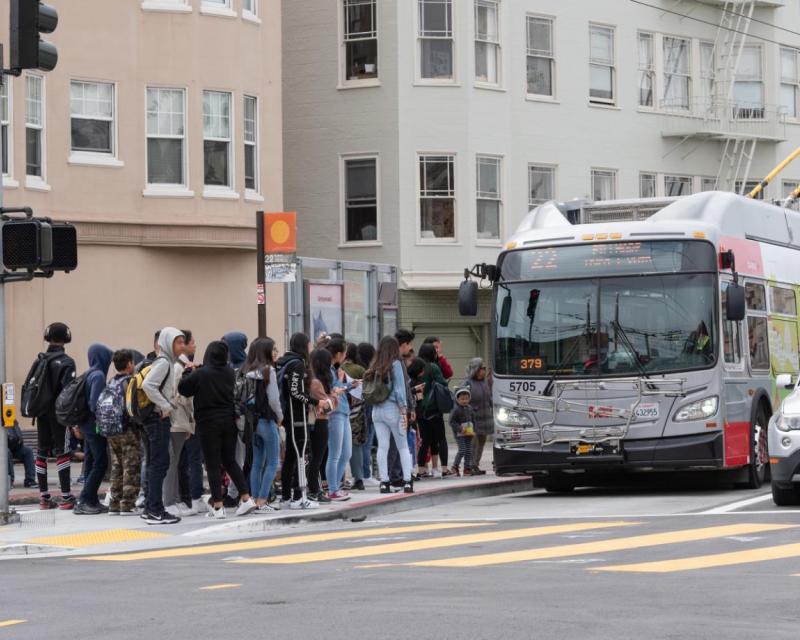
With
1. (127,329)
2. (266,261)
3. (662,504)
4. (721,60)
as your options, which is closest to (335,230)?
(127,329)

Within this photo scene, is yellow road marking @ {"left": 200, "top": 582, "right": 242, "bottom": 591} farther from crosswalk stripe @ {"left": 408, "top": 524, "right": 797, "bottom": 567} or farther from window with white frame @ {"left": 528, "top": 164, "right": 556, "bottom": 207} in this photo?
window with white frame @ {"left": 528, "top": 164, "right": 556, "bottom": 207}

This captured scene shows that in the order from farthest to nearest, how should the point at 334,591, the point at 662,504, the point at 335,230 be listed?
the point at 335,230, the point at 662,504, the point at 334,591

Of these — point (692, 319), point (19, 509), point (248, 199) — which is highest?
point (248, 199)

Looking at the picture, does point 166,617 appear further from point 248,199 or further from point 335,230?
point 335,230

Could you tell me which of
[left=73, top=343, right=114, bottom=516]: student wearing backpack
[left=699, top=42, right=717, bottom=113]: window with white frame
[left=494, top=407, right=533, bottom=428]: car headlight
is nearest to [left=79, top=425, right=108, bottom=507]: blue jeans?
[left=73, top=343, right=114, bottom=516]: student wearing backpack

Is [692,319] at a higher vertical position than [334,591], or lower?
higher

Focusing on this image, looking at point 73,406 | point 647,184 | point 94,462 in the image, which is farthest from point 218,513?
point 647,184

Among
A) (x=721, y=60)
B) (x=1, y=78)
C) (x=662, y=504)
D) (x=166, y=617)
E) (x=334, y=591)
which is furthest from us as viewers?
(x=721, y=60)

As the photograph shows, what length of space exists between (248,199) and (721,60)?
15167 millimetres

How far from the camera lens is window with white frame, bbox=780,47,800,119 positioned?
41.6 metres

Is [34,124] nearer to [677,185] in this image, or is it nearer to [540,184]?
[540,184]

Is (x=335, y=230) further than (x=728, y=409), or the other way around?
(x=335, y=230)

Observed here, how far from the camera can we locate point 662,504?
58.7 feet

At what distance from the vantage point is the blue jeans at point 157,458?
16.2 metres
